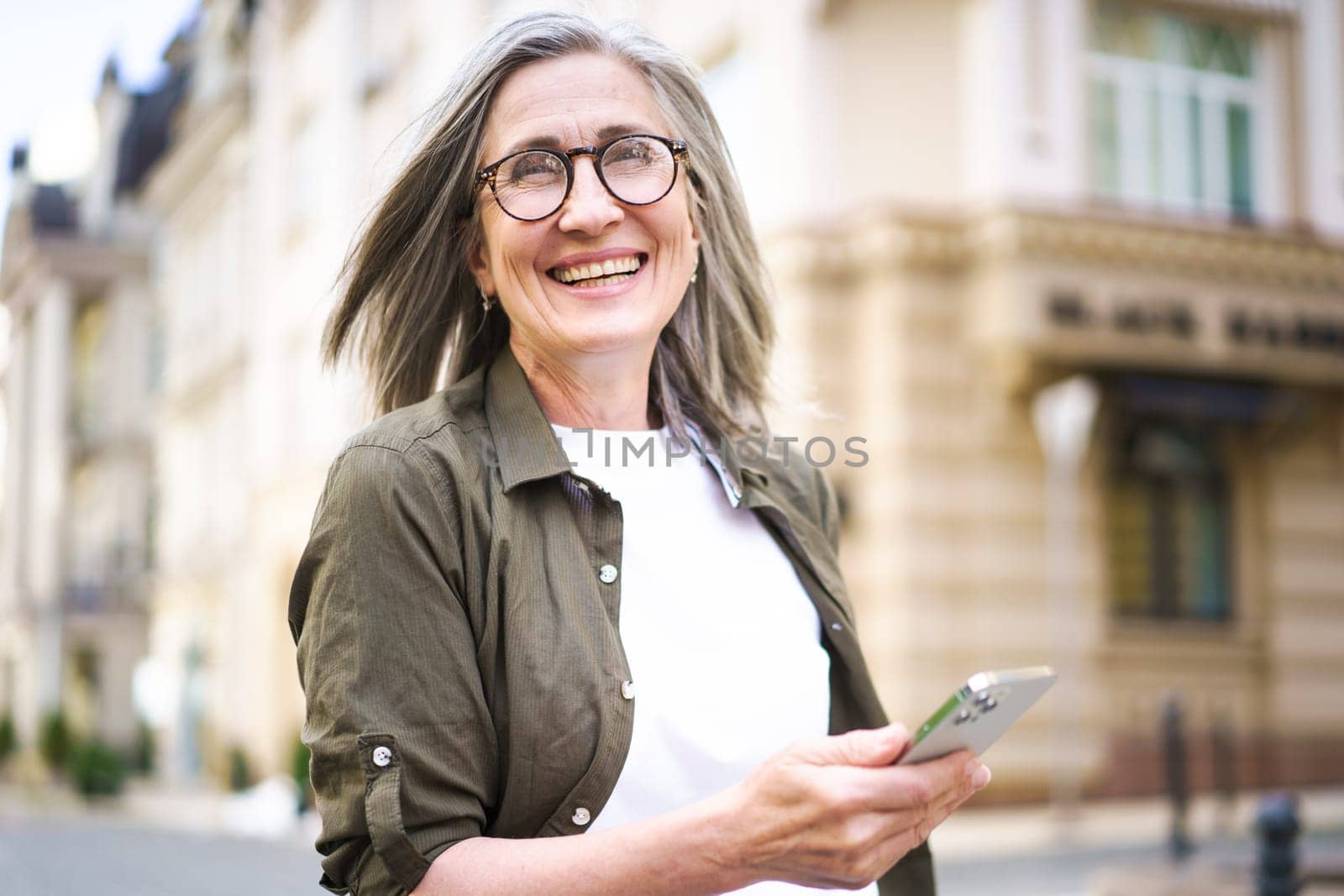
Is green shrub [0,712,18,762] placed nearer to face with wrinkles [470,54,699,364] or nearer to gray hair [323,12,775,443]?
gray hair [323,12,775,443]

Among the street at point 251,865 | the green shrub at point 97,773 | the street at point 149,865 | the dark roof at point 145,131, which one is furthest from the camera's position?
the dark roof at point 145,131

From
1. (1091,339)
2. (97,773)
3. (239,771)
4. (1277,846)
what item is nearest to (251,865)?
(1091,339)

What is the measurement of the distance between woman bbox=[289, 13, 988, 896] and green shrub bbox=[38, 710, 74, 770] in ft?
103

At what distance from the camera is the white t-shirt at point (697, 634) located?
1.78 metres

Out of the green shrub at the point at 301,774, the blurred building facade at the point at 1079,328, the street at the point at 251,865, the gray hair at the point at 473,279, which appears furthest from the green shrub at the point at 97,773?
the gray hair at the point at 473,279

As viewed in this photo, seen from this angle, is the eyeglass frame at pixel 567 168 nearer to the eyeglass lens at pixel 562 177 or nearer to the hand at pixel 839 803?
the eyeglass lens at pixel 562 177

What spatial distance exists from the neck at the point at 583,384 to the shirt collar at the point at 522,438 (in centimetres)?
3

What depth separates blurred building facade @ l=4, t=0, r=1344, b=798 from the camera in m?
13.6

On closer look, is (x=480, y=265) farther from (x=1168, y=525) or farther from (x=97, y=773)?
(x=97, y=773)

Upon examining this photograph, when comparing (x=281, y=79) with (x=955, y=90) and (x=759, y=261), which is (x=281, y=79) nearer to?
(x=955, y=90)

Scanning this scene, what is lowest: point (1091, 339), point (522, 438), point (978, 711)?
point (978, 711)

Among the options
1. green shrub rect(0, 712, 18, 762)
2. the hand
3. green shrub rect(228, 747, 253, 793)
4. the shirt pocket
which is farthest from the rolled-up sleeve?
green shrub rect(0, 712, 18, 762)

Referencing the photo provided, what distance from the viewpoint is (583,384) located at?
202 centimetres

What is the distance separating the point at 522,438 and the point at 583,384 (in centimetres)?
19
